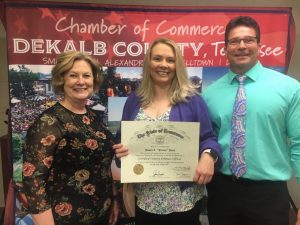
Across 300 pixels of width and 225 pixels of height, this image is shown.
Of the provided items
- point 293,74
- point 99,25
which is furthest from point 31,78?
point 293,74

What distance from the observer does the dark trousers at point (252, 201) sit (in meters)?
1.64

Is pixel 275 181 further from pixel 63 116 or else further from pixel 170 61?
pixel 63 116

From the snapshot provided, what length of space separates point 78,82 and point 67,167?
16.4 inches

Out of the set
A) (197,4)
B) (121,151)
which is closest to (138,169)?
(121,151)

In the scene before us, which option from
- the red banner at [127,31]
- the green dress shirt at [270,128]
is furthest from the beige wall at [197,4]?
the green dress shirt at [270,128]

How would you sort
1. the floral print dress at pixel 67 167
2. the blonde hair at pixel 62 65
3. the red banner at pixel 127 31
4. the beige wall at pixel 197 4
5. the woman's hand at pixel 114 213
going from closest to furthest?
the floral print dress at pixel 67 167 → the blonde hair at pixel 62 65 → the woman's hand at pixel 114 213 → the red banner at pixel 127 31 → the beige wall at pixel 197 4

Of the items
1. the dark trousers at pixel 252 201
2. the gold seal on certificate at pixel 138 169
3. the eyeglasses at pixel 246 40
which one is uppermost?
the eyeglasses at pixel 246 40

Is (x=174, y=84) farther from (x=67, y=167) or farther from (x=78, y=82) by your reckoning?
(x=67, y=167)

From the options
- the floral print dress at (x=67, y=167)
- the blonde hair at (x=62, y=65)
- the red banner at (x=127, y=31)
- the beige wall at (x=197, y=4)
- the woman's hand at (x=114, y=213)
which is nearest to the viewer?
the floral print dress at (x=67, y=167)

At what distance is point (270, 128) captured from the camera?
5.33ft

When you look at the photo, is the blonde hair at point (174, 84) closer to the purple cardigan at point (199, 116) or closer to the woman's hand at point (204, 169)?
the purple cardigan at point (199, 116)

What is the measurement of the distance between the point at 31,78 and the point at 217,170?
5.58ft

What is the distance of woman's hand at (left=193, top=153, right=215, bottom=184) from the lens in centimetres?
Answer: 158

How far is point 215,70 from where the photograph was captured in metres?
2.70
